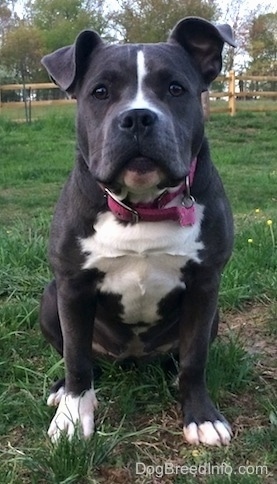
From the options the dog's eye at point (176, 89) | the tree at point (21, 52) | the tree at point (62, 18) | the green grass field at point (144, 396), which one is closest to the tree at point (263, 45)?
the tree at point (62, 18)

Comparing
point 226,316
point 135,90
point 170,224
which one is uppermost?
point 135,90

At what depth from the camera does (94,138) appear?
2.39 m

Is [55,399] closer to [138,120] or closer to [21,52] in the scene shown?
[138,120]

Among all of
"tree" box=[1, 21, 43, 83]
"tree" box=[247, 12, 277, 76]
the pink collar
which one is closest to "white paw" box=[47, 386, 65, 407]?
the pink collar

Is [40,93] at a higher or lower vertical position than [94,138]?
lower

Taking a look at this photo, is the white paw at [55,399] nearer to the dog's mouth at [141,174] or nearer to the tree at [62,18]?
the dog's mouth at [141,174]

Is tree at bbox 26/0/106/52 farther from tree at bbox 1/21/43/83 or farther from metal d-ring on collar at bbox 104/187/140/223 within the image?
metal d-ring on collar at bbox 104/187/140/223

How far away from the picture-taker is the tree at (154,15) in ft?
71.9

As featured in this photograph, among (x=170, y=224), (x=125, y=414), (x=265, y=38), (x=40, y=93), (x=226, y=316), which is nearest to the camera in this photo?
(x=170, y=224)

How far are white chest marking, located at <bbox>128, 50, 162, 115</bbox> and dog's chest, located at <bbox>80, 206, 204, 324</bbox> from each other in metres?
A: 0.43

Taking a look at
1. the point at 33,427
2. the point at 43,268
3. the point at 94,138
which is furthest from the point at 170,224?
the point at 43,268

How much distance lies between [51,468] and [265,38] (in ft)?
104

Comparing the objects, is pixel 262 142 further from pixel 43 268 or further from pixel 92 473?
pixel 92 473

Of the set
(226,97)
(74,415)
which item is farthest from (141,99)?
(226,97)
